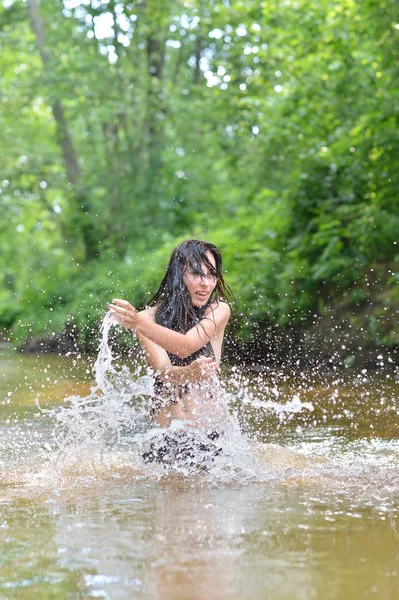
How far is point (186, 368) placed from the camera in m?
5.23

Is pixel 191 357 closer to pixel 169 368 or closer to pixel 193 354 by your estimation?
pixel 193 354

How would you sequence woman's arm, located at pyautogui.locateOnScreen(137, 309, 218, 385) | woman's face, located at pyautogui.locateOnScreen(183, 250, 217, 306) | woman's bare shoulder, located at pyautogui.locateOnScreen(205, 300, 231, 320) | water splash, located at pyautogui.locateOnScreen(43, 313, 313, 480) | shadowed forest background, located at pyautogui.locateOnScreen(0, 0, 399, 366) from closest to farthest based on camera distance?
1. woman's arm, located at pyautogui.locateOnScreen(137, 309, 218, 385)
2. water splash, located at pyautogui.locateOnScreen(43, 313, 313, 480)
3. woman's face, located at pyautogui.locateOnScreen(183, 250, 217, 306)
4. woman's bare shoulder, located at pyautogui.locateOnScreen(205, 300, 231, 320)
5. shadowed forest background, located at pyautogui.locateOnScreen(0, 0, 399, 366)

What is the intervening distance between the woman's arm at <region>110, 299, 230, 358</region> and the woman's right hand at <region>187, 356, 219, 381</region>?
0.22 m

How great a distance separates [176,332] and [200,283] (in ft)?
1.50

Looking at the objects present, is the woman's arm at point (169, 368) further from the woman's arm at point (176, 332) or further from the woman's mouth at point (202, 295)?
the woman's mouth at point (202, 295)

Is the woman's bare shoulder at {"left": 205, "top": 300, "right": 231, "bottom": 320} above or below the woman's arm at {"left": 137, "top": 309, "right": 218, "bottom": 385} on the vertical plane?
above

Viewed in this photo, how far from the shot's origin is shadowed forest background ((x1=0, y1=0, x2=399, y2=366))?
1347cm

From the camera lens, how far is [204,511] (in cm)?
441

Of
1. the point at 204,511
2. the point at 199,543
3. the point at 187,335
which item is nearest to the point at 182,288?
the point at 187,335

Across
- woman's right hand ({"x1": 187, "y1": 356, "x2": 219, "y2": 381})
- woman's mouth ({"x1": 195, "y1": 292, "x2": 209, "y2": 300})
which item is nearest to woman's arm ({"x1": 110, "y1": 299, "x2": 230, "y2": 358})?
woman's mouth ({"x1": 195, "y1": 292, "x2": 209, "y2": 300})

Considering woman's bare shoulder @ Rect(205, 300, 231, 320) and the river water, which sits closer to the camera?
the river water

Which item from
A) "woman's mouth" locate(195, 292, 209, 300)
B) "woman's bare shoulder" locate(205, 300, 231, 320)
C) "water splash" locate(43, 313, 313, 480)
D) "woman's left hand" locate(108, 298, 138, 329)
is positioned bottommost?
"water splash" locate(43, 313, 313, 480)

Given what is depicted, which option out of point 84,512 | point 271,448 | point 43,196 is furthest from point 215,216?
point 84,512

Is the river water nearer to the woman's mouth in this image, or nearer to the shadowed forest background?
the woman's mouth
